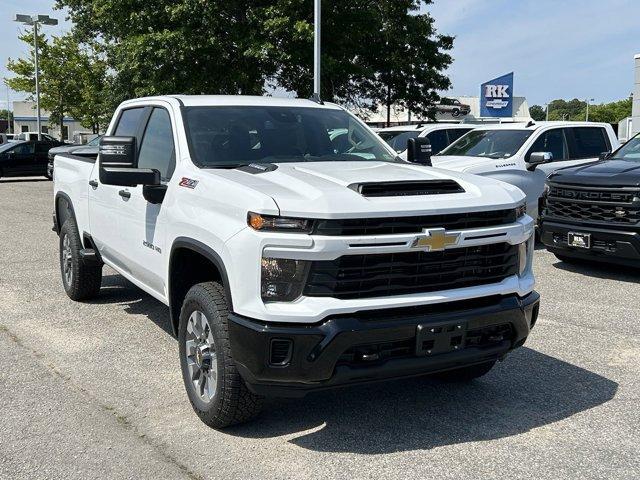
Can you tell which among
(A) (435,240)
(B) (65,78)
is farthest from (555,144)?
(B) (65,78)

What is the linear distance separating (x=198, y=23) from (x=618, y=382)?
713 inches

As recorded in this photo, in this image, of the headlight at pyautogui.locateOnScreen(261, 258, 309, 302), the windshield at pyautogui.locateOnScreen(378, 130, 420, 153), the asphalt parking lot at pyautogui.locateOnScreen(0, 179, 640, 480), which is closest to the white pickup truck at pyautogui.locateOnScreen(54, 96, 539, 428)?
the headlight at pyautogui.locateOnScreen(261, 258, 309, 302)

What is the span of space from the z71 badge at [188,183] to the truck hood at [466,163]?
257 inches

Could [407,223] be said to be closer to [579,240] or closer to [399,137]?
[579,240]

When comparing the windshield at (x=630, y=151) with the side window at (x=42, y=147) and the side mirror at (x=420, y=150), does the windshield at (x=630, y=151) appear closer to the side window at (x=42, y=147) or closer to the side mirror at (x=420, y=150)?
the side mirror at (x=420, y=150)

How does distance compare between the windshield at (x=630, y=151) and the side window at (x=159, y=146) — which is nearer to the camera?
the side window at (x=159, y=146)

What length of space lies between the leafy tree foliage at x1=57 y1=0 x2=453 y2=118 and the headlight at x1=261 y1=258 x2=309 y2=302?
17.3 m

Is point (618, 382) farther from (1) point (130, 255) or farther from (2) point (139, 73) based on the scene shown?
(2) point (139, 73)

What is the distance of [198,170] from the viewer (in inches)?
169

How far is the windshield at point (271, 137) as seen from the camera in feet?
15.2

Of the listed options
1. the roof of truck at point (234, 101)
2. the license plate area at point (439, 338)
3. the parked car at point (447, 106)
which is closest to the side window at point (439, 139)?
the roof of truck at point (234, 101)

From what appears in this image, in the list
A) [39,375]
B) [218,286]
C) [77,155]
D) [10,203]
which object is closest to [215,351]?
[218,286]

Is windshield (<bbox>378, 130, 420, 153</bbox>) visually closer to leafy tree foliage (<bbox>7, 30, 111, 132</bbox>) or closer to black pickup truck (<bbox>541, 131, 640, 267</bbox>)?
black pickup truck (<bbox>541, 131, 640, 267</bbox>)

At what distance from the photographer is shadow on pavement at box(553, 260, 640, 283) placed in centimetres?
843
